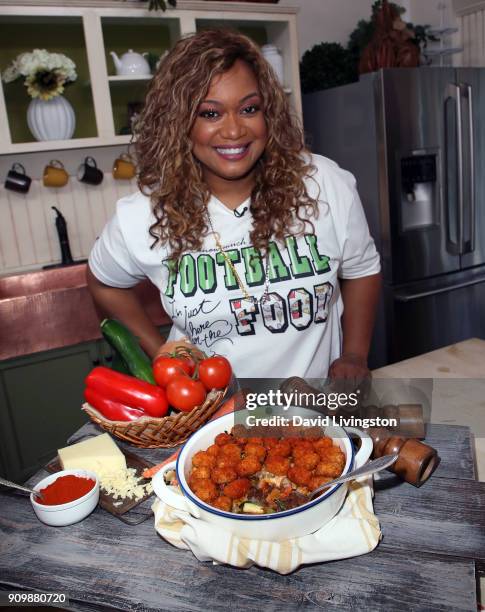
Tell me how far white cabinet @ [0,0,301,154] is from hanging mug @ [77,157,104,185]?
0.13 meters

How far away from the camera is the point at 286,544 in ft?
2.19

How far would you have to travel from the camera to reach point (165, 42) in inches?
113

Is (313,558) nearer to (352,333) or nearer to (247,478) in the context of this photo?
(247,478)

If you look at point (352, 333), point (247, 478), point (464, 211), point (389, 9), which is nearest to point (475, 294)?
point (464, 211)

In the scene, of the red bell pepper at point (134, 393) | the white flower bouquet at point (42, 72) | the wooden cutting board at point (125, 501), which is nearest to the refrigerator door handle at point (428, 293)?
the white flower bouquet at point (42, 72)

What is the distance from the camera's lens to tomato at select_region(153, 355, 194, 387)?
104cm

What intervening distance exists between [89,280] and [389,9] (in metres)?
2.22

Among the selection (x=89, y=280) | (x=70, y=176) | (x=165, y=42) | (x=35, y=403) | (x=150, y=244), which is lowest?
(x=35, y=403)

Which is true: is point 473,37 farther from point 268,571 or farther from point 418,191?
point 268,571

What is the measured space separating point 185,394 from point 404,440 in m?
0.38

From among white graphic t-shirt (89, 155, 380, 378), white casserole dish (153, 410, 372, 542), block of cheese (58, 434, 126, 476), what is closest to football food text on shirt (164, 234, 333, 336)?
white graphic t-shirt (89, 155, 380, 378)

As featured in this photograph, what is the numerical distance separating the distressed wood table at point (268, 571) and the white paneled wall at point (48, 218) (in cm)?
211

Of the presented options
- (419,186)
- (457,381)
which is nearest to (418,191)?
(419,186)

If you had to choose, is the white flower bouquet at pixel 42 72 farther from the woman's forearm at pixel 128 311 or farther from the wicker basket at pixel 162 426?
the wicker basket at pixel 162 426
